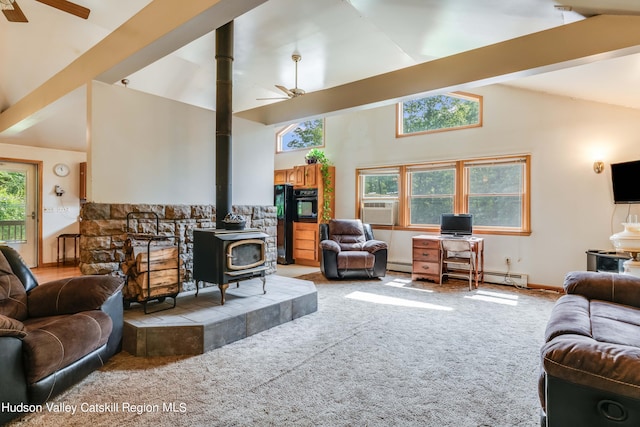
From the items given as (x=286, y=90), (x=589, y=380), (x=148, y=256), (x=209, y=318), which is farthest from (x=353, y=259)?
(x=589, y=380)

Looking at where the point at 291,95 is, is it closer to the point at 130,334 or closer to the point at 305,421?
the point at 130,334

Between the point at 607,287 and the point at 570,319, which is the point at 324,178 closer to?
the point at 607,287

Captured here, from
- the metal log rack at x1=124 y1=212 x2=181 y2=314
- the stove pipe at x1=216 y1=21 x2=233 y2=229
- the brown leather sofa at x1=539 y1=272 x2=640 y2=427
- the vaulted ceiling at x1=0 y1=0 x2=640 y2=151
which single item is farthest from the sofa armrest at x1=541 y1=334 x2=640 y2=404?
the stove pipe at x1=216 y1=21 x2=233 y2=229

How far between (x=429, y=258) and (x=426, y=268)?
17 cm

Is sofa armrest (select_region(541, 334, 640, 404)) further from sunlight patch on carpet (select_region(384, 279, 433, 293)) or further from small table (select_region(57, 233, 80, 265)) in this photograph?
small table (select_region(57, 233, 80, 265))

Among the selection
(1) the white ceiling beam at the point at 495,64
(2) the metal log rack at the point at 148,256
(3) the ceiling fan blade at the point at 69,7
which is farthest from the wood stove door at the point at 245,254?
(3) the ceiling fan blade at the point at 69,7

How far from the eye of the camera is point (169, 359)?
244 cm

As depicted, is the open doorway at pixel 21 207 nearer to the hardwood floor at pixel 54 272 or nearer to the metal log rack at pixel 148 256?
the hardwood floor at pixel 54 272

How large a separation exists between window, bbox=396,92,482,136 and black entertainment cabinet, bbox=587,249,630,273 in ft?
7.96

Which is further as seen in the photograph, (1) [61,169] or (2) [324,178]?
(2) [324,178]

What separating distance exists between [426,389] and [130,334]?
7.20 feet

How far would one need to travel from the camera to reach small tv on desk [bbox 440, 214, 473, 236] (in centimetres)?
504

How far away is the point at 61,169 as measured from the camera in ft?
19.9

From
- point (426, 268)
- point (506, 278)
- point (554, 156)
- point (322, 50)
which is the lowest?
point (506, 278)
